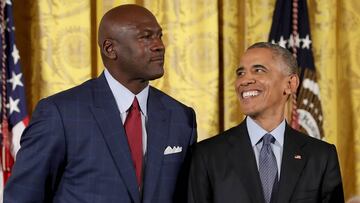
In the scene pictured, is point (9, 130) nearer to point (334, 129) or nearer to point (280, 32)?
point (280, 32)

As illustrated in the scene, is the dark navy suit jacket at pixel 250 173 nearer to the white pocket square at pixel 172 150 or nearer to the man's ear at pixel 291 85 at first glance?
the white pocket square at pixel 172 150

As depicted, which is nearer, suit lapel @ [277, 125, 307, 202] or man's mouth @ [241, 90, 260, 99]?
suit lapel @ [277, 125, 307, 202]

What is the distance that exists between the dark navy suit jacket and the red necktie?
18 cm

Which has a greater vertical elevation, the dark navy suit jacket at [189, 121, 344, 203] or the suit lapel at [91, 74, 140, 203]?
the suit lapel at [91, 74, 140, 203]

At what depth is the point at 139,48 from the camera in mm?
1983

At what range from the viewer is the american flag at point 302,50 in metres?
3.39

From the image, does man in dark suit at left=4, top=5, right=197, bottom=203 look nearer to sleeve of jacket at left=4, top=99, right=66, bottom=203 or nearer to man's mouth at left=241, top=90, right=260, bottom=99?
sleeve of jacket at left=4, top=99, right=66, bottom=203

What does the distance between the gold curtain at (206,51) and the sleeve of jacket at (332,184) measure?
1410 mm

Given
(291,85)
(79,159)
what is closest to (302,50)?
(291,85)

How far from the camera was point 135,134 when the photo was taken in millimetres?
1984

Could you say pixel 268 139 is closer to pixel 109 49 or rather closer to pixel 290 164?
pixel 290 164

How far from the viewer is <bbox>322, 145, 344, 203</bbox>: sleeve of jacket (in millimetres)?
2031

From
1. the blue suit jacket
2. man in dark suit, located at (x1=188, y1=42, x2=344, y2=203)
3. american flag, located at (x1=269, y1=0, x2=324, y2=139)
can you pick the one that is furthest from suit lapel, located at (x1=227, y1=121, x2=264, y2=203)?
american flag, located at (x1=269, y1=0, x2=324, y2=139)

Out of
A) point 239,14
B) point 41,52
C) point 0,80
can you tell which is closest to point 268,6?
point 239,14
